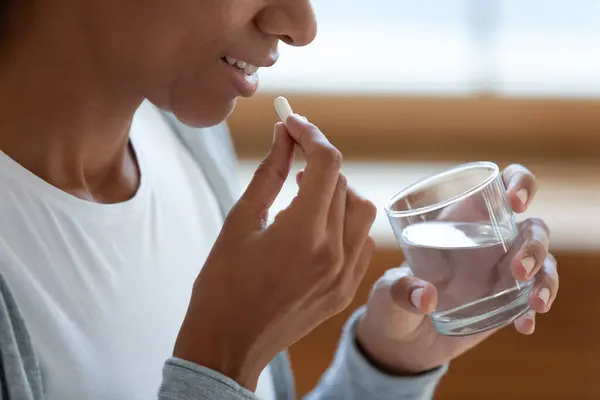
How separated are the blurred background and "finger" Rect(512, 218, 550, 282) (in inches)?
38.6

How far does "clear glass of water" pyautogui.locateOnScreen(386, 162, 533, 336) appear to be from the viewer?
811 mm

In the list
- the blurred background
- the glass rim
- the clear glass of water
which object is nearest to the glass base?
the clear glass of water

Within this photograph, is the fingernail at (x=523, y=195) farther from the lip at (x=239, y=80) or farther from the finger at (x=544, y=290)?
the lip at (x=239, y=80)

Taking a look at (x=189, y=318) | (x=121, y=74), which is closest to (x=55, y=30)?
(x=121, y=74)

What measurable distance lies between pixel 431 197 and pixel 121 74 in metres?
0.34

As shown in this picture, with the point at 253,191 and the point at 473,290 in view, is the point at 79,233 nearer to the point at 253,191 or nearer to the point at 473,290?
the point at 253,191

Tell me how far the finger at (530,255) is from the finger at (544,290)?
3cm

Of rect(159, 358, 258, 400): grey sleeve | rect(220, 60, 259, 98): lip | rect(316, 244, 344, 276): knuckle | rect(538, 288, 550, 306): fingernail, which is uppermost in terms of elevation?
rect(220, 60, 259, 98): lip

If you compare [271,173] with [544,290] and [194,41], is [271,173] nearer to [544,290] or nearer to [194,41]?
[194,41]

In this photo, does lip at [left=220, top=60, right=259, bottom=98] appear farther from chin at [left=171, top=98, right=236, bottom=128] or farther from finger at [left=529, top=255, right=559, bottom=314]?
finger at [left=529, top=255, right=559, bottom=314]

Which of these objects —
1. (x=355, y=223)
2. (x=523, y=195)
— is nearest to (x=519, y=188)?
(x=523, y=195)

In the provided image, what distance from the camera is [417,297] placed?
0.83m

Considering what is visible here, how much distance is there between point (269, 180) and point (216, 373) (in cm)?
17

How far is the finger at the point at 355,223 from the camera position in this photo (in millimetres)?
786
